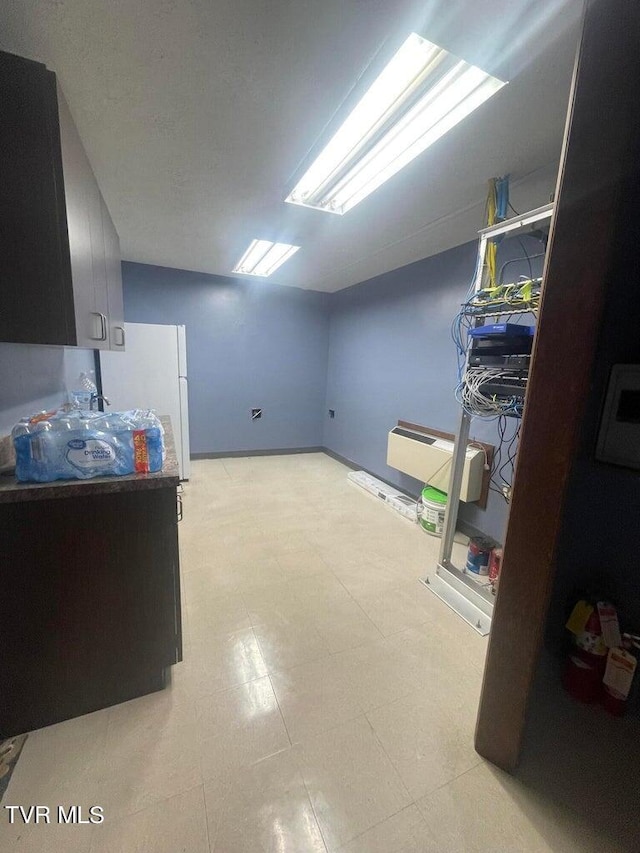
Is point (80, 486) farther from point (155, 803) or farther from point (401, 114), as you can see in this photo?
point (401, 114)

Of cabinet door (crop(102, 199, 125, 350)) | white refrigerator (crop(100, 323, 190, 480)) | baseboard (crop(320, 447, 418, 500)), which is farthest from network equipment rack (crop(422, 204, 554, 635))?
white refrigerator (crop(100, 323, 190, 480))

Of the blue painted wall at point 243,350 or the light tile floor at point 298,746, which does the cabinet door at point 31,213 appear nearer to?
the light tile floor at point 298,746

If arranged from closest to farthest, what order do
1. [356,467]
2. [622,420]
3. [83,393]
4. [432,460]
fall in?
[622,420] < [83,393] < [432,460] < [356,467]

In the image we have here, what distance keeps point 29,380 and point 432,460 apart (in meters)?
2.72

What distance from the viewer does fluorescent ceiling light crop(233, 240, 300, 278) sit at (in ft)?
9.27

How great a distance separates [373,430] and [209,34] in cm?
327

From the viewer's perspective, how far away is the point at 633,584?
1.28 meters

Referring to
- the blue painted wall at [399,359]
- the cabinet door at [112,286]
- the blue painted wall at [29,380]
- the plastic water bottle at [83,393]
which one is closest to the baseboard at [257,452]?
the blue painted wall at [399,359]

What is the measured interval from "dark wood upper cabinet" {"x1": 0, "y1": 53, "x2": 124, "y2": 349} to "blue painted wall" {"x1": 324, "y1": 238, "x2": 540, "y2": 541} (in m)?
2.50

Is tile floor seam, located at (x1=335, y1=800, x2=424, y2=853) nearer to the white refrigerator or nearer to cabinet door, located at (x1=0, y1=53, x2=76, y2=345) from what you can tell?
cabinet door, located at (x1=0, y1=53, x2=76, y2=345)

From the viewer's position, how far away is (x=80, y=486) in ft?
3.48

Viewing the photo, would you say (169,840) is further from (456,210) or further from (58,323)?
(456,210)

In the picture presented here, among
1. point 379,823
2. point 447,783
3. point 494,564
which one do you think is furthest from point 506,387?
point 379,823

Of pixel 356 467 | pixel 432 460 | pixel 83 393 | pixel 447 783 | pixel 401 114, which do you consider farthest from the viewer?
pixel 356 467
